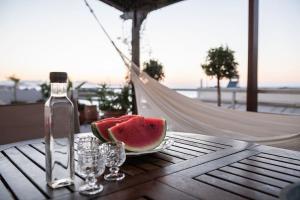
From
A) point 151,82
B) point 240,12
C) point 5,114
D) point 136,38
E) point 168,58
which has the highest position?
point 240,12

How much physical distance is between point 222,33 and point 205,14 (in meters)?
0.46

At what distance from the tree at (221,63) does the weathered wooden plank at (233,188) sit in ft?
10.5

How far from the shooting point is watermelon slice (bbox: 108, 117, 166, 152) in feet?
2.98

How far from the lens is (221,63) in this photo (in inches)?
146

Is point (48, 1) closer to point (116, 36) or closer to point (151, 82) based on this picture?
point (116, 36)

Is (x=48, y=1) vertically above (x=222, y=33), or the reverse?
(x=48, y=1)

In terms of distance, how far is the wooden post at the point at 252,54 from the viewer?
9.42 feet

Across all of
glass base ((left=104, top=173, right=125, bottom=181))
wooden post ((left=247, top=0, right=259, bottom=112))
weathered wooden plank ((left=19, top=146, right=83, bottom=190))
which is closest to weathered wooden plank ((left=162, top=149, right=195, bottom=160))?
glass base ((left=104, top=173, right=125, bottom=181))

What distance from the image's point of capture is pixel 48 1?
165 inches

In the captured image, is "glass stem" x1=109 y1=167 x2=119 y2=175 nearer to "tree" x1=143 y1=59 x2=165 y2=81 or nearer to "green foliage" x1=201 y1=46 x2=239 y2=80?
"green foliage" x1=201 y1=46 x2=239 y2=80

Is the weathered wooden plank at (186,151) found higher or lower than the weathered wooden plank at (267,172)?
lower

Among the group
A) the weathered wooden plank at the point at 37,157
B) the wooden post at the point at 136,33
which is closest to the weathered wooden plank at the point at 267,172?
the weathered wooden plank at the point at 37,157

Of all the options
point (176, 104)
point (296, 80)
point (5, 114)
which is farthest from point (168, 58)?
point (5, 114)

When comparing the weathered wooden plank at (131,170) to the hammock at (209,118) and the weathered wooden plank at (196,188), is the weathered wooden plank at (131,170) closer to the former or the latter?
the weathered wooden plank at (196,188)
